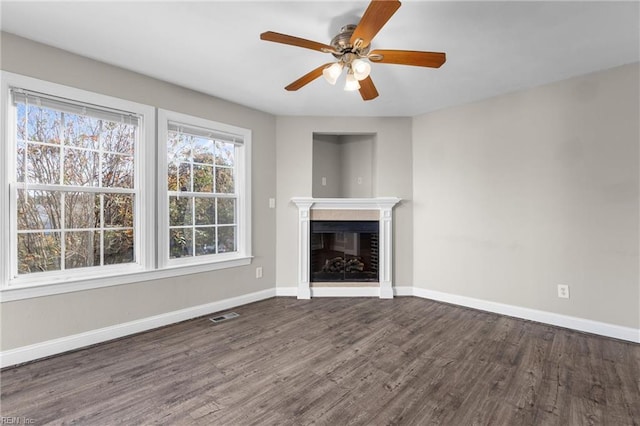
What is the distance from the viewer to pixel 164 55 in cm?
246

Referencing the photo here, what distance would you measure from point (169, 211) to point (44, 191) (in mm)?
952

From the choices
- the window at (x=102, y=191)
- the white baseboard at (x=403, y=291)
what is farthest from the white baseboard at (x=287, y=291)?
the white baseboard at (x=403, y=291)

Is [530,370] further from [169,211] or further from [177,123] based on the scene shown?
[177,123]

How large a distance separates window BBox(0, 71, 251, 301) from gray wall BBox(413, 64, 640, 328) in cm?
254

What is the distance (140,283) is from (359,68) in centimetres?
265

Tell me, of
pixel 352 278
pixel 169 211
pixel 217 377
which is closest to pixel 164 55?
pixel 169 211

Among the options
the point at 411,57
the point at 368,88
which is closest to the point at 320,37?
the point at 368,88

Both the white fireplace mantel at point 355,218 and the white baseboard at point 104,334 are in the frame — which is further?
the white fireplace mantel at point 355,218

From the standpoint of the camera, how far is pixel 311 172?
3.97m

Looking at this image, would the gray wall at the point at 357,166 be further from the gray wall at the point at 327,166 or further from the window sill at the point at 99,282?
the window sill at the point at 99,282

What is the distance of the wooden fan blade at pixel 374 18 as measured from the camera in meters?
1.46

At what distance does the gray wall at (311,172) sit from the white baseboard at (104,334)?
0.92 metres

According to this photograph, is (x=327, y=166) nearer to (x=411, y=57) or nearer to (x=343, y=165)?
(x=343, y=165)

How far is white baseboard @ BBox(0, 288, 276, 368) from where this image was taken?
2182 millimetres
